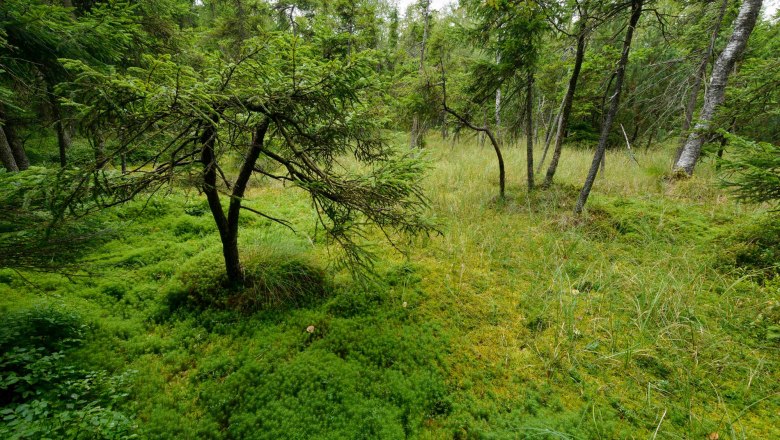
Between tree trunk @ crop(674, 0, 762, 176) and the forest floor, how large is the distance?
199 cm

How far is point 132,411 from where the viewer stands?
263 cm

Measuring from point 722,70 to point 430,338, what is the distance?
29.5ft

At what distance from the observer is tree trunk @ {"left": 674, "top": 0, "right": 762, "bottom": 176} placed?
5.88 metres

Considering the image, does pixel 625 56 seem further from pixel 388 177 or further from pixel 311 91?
pixel 311 91

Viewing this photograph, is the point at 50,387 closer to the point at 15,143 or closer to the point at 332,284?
the point at 332,284

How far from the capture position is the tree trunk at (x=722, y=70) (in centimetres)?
588

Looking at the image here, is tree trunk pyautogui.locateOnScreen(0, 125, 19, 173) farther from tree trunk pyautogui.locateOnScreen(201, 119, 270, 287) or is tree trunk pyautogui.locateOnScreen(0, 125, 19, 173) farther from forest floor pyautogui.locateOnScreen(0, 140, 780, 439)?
tree trunk pyautogui.locateOnScreen(201, 119, 270, 287)

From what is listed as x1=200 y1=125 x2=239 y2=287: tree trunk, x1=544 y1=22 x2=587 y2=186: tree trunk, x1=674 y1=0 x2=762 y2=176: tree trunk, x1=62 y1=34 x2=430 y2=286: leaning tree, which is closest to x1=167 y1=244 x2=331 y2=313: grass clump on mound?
x1=200 y1=125 x2=239 y2=287: tree trunk

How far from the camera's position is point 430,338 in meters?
3.59

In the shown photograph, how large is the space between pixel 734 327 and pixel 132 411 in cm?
668

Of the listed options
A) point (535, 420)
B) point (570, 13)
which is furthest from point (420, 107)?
point (535, 420)

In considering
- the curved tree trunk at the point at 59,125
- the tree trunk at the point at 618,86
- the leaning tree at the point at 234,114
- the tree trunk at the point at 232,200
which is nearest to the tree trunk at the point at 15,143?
the curved tree trunk at the point at 59,125

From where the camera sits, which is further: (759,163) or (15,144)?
(15,144)

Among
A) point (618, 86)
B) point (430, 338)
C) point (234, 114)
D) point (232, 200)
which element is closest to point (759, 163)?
point (618, 86)
